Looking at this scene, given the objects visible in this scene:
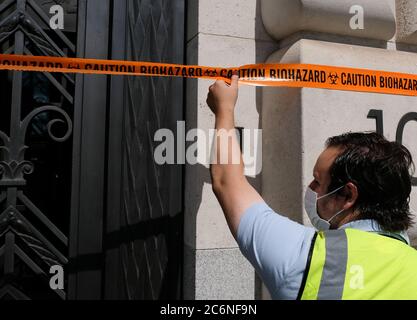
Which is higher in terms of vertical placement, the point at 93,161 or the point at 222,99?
the point at 222,99

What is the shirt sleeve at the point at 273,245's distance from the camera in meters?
1.34

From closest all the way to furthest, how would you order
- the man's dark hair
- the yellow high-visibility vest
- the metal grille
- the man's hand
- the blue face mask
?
the yellow high-visibility vest
the man's dark hair
the blue face mask
the man's hand
the metal grille

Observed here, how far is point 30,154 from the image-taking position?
11.0 feet

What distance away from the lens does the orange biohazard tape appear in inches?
101

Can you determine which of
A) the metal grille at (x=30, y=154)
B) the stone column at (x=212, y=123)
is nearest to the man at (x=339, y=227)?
the stone column at (x=212, y=123)

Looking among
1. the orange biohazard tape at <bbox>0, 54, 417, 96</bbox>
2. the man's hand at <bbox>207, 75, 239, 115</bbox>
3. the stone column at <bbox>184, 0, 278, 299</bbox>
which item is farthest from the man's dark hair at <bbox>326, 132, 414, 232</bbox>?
the stone column at <bbox>184, 0, 278, 299</bbox>

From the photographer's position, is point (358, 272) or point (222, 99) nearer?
point (358, 272)

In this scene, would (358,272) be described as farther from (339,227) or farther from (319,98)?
(319,98)

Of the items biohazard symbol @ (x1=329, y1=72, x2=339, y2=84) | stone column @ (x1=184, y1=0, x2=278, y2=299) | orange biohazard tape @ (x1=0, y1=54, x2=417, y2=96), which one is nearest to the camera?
orange biohazard tape @ (x1=0, y1=54, x2=417, y2=96)

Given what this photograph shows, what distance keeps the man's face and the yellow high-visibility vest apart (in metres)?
0.32

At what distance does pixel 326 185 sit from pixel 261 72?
135 centimetres

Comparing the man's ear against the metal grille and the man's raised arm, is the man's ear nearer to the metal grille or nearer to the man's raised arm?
the man's raised arm

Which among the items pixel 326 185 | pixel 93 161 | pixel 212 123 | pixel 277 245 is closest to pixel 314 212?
pixel 326 185
